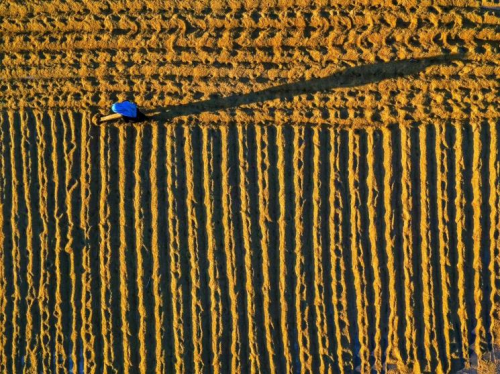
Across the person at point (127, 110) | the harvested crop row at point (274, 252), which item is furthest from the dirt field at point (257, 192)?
the person at point (127, 110)

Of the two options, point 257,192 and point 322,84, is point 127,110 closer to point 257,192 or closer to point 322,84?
point 257,192

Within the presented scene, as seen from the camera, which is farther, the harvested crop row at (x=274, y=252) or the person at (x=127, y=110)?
the harvested crop row at (x=274, y=252)

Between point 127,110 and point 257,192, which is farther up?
point 127,110

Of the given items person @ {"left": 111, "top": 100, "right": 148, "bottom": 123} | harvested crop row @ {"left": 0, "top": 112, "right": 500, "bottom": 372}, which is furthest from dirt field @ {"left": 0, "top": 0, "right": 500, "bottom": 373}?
person @ {"left": 111, "top": 100, "right": 148, "bottom": 123}

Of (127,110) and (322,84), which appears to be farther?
(322,84)

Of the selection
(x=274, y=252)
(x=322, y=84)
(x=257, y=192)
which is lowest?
(x=274, y=252)

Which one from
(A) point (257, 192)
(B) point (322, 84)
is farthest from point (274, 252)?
(B) point (322, 84)

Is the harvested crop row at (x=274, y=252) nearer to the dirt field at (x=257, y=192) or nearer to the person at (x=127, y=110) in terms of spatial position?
the dirt field at (x=257, y=192)
